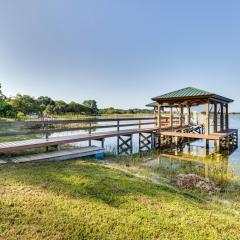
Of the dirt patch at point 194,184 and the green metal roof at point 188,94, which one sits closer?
the dirt patch at point 194,184

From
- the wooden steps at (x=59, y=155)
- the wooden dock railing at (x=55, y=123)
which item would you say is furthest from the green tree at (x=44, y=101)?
the wooden steps at (x=59, y=155)

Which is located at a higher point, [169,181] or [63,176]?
[63,176]

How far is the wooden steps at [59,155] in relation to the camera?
23.7ft

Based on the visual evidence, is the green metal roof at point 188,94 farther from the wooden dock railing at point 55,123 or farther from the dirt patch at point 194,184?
the dirt patch at point 194,184

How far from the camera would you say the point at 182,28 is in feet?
57.4

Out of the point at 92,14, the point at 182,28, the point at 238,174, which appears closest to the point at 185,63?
the point at 182,28

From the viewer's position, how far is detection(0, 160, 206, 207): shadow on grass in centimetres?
426

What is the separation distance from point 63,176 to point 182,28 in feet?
54.3

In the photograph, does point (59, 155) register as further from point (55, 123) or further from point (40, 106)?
point (40, 106)

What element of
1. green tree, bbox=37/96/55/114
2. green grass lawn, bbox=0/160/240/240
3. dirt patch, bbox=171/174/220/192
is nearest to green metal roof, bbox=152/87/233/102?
dirt patch, bbox=171/174/220/192

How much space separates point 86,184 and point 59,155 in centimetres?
367

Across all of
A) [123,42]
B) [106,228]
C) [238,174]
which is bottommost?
[238,174]

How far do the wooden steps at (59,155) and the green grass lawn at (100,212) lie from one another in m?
2.05

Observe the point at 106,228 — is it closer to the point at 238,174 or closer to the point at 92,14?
the point at 238,174
